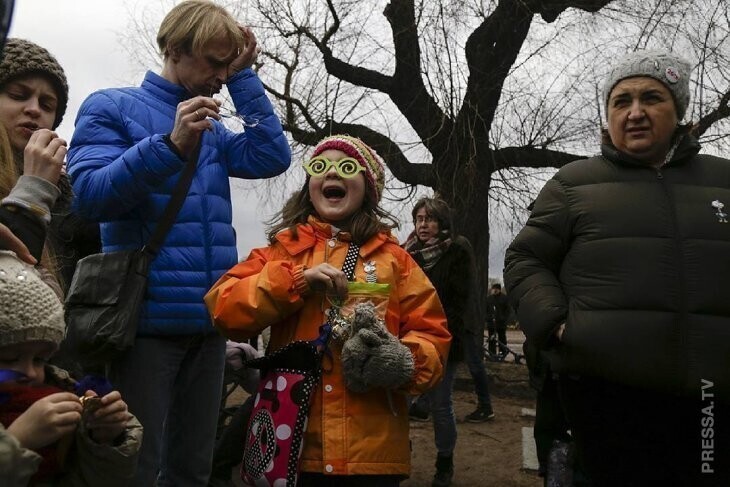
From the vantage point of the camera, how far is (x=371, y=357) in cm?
242

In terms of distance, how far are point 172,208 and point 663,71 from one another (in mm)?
1759

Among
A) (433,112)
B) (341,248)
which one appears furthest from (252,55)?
(433,112)

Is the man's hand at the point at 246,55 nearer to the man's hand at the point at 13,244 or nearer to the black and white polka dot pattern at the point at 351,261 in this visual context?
the black and white polka dot pattern at the point at 351,261

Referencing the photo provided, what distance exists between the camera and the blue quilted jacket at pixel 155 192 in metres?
2.48

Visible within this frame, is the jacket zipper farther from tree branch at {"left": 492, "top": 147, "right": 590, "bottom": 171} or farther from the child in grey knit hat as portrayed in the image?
tree branch at {"left": 492, "top": 147, "right": 590, "bottom": 171}

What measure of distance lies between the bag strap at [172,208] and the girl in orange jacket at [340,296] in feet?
0.80

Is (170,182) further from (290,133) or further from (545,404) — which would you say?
(290,133)

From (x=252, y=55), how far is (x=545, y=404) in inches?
67.3

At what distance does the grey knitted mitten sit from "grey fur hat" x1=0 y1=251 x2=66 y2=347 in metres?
0.96

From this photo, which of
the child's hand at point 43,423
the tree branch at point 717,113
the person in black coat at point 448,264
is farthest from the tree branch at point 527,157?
the child's hand at point 43,423

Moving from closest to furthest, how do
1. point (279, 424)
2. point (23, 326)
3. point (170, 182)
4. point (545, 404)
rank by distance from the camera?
point (23, 326), point (279, 424), point (170, 182), point (545, 404)

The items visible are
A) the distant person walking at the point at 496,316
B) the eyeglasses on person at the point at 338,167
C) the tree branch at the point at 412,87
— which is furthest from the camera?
the distant person walking at the point at 496,316

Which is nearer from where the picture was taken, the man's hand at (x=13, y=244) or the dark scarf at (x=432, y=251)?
the man's hand at (x=13, y=244)

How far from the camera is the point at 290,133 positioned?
1104cm
